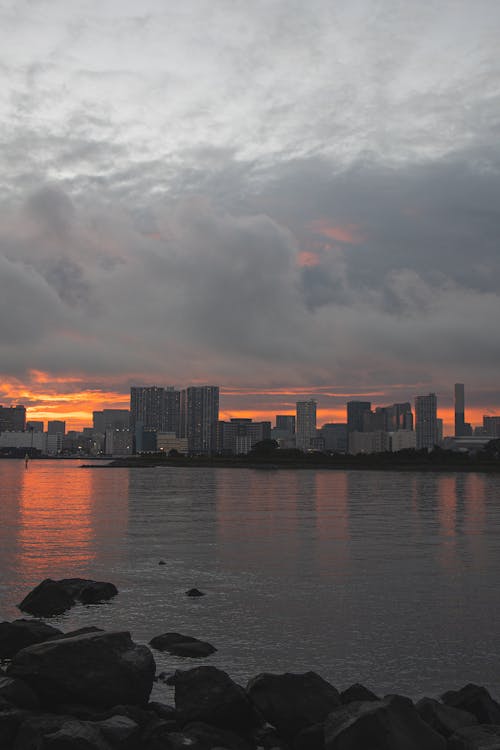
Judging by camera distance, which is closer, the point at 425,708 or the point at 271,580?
the point at 425,708

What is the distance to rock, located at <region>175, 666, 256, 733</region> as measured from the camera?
16.8 meters

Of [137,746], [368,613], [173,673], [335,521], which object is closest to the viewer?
[137,746]

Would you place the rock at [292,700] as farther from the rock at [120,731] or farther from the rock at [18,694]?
the rock at [18,694]

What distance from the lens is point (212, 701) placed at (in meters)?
16.9

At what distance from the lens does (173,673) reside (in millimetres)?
20484

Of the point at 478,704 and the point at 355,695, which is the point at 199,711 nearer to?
the point at 355,695

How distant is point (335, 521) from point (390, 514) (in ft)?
30.3

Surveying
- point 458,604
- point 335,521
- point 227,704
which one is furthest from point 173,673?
point 335,521

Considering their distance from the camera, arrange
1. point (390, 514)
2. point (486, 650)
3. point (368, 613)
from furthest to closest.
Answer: point (390, 514), point (368, 613), point (486, 650)

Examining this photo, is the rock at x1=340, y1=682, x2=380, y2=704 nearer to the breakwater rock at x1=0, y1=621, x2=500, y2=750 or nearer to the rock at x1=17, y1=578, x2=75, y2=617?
the breakwater rock at x1=0, y1=621, x2=500, y2=750

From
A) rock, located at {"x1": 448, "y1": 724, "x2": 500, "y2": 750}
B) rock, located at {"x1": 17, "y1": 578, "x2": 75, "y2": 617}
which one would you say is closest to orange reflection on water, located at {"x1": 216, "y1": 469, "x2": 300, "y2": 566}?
rock, located at {"x1": 17, "y1": 578, "x2": 75, "y2": 617}

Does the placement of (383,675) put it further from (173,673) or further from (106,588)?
(106,588)

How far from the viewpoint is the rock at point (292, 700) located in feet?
54.6

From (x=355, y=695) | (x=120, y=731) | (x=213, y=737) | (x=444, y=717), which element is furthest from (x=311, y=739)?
(x=120, y=731)
